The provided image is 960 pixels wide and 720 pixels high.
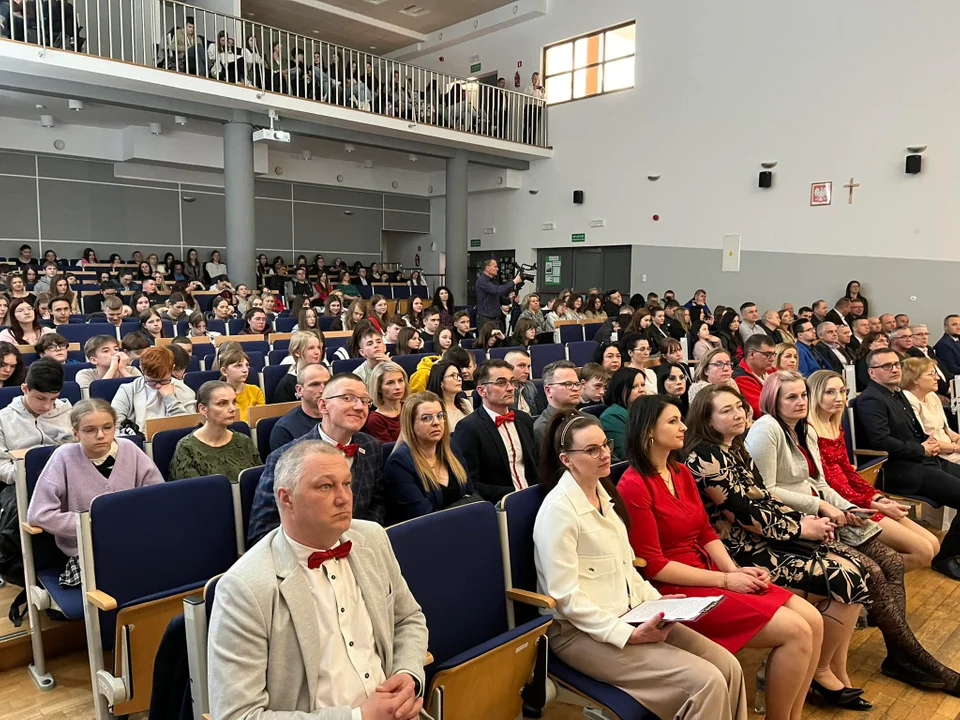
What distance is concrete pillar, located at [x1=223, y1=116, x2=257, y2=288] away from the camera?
9805mm

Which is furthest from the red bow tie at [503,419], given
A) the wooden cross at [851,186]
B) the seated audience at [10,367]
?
the wooden cross at [851,186]

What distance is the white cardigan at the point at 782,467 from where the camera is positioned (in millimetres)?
2920

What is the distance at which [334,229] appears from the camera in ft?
52.5

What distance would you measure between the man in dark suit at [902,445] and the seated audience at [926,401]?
0.08 metres

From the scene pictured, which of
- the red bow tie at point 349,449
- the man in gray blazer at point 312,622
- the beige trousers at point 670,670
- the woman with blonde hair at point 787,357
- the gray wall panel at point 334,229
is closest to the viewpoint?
the man in gray blazer at point 312,622

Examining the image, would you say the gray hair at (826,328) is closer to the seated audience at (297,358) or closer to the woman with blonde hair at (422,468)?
the seated audience at (297,358)

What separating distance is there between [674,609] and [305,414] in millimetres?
1749

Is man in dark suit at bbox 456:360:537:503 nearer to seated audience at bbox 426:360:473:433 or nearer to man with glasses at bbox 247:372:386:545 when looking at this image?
seated audience at bbox 426:360:473:433

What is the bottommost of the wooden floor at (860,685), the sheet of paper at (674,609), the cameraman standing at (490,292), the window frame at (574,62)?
the wooden floor at (860,685)

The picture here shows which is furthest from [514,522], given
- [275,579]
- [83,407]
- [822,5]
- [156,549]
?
[822,5]

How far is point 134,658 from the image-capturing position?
1.99 m

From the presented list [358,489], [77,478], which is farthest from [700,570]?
[77,478]

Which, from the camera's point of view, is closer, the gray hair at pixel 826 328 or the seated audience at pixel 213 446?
the seated audience at pixel 213 446

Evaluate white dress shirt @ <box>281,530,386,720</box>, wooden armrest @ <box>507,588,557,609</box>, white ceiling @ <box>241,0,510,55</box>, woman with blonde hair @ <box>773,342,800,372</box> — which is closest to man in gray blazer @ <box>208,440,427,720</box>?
white dress shirt @ <box>281,530,386,720</box>
